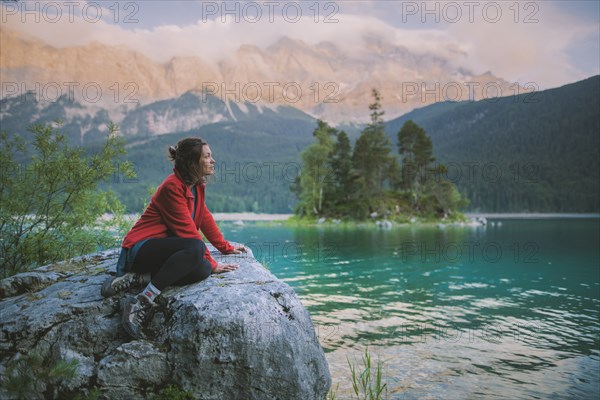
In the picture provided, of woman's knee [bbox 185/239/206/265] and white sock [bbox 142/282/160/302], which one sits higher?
woman's knee [bbox 185/239/206/265]

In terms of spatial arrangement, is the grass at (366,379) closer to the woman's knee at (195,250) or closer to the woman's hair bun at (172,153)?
the woman's knee at (195,250)

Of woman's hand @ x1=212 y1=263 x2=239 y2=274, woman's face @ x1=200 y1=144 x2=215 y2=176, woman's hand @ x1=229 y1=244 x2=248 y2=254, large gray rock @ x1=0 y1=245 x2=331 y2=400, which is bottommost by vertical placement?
large gray rock @ x1=0 y1=245 x2=331 y2=400

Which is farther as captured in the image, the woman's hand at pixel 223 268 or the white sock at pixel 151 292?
the woman's hand at pixel 223 268

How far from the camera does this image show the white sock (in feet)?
17.1

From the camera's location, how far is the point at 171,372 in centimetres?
484

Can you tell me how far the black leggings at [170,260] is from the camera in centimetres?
540

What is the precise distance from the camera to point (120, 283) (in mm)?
5477

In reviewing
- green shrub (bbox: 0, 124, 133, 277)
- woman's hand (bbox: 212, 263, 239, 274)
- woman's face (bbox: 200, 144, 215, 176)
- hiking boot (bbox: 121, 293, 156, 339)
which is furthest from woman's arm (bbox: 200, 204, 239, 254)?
green shrub (bbox: 0, 124, 133, 277)

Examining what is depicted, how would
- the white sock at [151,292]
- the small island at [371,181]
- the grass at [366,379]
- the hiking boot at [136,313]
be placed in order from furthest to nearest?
the small island at [371,181], the grass at [366,379], the white sock at [151,292], the hiking boot at [136,313]

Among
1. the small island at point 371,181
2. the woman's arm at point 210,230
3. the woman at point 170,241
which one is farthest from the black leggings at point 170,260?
the small island at point 371,181

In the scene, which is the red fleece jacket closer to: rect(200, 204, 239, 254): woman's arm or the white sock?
the white sock

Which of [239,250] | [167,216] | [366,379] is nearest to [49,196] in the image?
[239,250]

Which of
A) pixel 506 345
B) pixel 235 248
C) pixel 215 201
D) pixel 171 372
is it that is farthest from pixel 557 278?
pixel 215 201

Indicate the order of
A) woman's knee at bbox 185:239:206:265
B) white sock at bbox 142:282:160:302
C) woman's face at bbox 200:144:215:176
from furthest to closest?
woman's face at bbox 200:144:215:176 < woman's knee at bbox 185:239:206:265 < white sock at bbox 142:282:160:302
